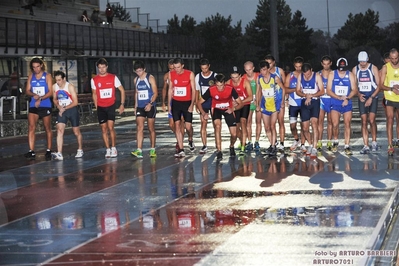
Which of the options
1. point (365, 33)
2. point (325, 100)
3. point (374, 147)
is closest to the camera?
point (374, 147)

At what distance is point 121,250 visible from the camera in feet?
29.4

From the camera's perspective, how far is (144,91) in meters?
18.3

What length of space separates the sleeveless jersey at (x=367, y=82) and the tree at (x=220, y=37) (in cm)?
8341

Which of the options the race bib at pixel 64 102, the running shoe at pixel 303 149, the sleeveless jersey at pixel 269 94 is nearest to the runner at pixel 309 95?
the running shoe at pixel 303 149

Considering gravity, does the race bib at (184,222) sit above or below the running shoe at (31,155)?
below

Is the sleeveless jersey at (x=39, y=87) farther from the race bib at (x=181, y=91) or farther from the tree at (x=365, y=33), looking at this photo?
the tree at (x=365, y=33)

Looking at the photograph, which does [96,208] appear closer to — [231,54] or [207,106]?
[207,106]

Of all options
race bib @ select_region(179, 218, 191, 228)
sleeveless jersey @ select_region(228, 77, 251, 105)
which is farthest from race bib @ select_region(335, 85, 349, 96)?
race bib @ select_region(179, 218, 191, 228)

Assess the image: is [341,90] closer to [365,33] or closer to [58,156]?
[58,156]

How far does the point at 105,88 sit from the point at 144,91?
0.81 m

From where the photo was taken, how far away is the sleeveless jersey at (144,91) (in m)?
18.3

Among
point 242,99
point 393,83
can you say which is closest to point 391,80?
point 393,83

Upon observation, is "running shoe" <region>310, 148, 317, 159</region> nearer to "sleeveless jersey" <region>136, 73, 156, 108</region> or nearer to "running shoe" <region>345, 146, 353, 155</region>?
"running shoe" <region>345, 146, 353, 155</region>

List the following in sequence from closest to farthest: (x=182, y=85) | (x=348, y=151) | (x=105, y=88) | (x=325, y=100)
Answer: (x=348, y=151), (x=182, y=85), (x=105, y=88), (x=325, y=100)
